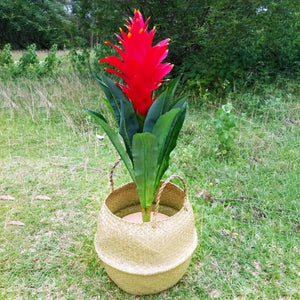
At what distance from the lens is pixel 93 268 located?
1.83 m

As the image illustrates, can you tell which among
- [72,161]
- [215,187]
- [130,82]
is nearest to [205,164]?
[215,187]

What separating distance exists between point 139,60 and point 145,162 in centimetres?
43

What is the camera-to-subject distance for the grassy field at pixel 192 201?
1.73 metres

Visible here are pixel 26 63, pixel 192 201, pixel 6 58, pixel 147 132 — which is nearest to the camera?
pixel 147 132

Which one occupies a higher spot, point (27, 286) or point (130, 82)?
point (130, 82)

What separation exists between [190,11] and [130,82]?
347cm

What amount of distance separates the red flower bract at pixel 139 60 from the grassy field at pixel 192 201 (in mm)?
1017

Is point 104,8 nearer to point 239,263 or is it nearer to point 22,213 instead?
point 22,213

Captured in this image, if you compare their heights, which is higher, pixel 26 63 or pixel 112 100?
pixel 112 100

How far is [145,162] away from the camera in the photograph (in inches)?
56.2

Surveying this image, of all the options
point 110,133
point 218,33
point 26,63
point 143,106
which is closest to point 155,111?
point 143,106

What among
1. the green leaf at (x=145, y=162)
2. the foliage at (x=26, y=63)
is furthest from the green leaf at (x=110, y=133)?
the foliage at (x=26, y=63)

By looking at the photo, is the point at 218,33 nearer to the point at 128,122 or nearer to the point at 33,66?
the point at 128,122

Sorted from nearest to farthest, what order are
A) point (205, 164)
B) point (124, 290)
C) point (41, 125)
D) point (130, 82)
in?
point (130, 82), point (124, 290), point (205, 164), point (41, 125)
